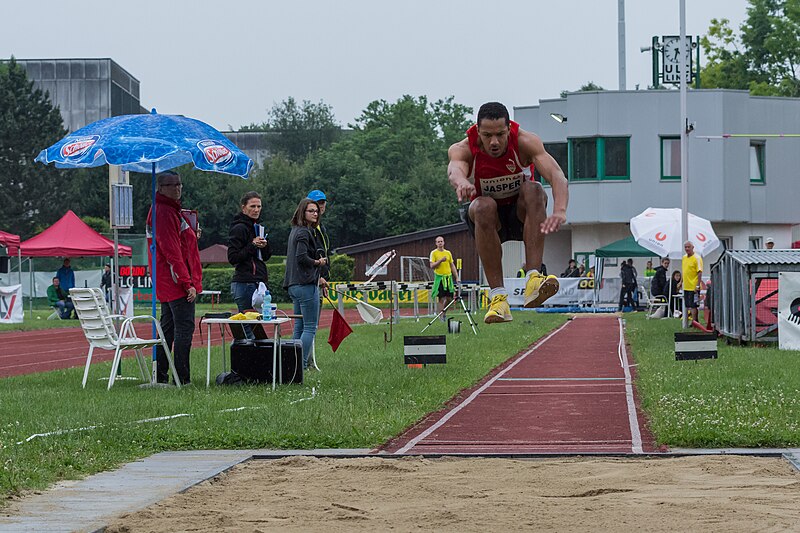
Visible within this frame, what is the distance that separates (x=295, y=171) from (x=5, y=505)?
64351mm

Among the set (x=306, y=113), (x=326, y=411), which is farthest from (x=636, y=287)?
(x=306, y=113)

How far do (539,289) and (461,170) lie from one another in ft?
3.14

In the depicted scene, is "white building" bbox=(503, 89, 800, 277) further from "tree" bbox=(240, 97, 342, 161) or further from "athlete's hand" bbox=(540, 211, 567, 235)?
"tree" bbox=(240, 97, 342, 161)

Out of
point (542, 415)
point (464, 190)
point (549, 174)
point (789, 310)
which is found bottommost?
point (542, 415)

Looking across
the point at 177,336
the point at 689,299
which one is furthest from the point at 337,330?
the point at 689,299

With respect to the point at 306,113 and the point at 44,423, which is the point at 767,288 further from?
the point at 306,113

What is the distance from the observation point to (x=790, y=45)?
63625 mm

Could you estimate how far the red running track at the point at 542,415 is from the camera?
8.54 meters

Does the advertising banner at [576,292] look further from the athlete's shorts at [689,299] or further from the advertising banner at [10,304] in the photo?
the advertising banner at [10,304]

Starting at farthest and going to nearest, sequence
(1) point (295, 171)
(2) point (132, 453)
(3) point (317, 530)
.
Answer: (1) point (295, 171) < (2) point (132, 453) < (3) point (317, 530)

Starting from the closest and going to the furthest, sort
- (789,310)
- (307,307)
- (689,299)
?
(307,307) → (789,310) → (689,299)

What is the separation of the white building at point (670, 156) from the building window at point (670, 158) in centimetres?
3

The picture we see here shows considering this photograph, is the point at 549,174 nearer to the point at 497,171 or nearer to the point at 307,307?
the point at 497,171

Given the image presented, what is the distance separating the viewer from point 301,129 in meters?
101
